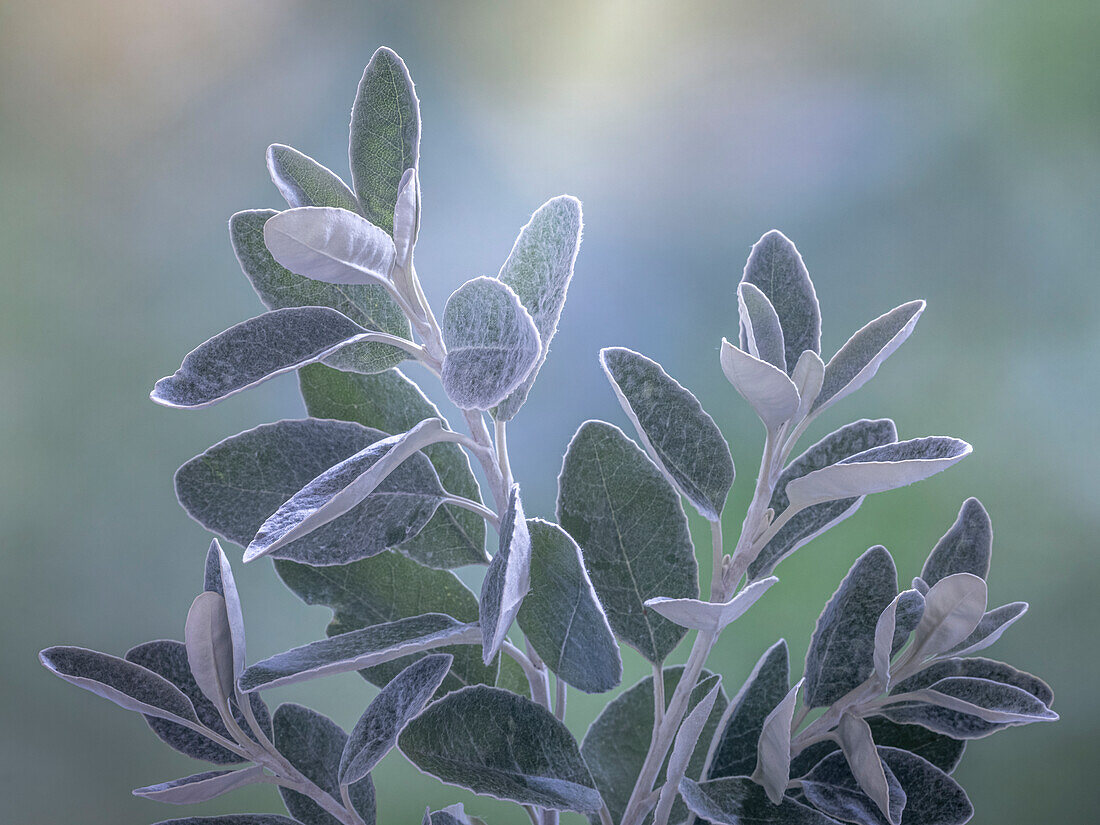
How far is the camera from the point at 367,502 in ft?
1.29

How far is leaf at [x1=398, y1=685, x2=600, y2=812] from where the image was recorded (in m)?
0.35

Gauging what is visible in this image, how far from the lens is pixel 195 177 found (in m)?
1.13

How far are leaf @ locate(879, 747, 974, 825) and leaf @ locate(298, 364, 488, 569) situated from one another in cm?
22

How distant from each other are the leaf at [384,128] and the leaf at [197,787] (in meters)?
0.26

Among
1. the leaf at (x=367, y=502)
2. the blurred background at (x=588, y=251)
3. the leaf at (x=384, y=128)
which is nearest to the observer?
the leaf at (x=367, y=502)

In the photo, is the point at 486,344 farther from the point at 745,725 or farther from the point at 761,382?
the point at 745,725

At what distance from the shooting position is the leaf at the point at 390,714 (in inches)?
13.8

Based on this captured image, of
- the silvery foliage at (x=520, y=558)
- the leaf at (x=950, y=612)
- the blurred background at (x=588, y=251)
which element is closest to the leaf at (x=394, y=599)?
the silvery foliage at (x=520, y=558)

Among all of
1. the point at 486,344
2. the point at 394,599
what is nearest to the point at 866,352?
the point at 486,344

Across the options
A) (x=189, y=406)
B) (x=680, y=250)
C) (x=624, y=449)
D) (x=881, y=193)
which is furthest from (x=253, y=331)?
(x=881, y=193)

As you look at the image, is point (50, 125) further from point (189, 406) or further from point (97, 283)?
point (189, 406)

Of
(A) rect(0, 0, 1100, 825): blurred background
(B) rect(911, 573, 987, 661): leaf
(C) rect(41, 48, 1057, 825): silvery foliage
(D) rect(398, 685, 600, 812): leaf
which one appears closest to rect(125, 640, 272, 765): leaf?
(C) rect(41, 48, 1057, 825): silvery foliage

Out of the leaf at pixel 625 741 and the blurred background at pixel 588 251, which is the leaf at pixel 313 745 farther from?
the blurred background at pixel 588 251

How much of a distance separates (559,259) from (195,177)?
3.03 feet
